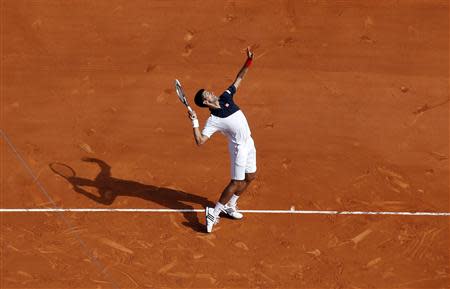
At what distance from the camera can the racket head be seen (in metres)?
11.5

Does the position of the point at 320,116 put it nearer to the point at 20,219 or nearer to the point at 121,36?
the point at 121,36

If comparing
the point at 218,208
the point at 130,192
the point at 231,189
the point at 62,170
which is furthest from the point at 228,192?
the point at 62,170

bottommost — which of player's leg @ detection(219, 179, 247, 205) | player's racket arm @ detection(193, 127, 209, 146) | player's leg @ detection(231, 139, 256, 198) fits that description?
player's leg @ detection(219, 179, 247, 205)

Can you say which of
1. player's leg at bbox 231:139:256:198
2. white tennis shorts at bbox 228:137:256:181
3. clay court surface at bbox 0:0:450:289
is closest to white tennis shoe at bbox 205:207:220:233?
clay court surface at bbox 0:0:450:289

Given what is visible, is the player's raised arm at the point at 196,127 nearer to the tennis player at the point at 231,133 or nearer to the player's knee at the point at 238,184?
the tennis player at the point at 231,133

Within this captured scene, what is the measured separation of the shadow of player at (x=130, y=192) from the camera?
1099cm

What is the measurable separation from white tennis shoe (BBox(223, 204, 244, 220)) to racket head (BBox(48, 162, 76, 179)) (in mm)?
2945

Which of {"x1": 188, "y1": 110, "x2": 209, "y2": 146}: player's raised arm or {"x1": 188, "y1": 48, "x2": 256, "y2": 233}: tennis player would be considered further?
{"x1": 188, "y1": 48, "x2": 256, "y2": 233}: tennis player

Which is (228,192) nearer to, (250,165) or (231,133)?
(250,165)

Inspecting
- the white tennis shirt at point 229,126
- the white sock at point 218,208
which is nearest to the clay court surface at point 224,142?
the white sock at point 218,208

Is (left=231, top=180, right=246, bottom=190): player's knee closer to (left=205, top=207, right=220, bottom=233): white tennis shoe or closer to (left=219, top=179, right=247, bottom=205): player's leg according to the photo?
(left=219, top=179, right=247, bottom=205): player's leg

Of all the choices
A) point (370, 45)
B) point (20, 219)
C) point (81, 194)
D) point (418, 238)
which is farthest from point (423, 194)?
point (20, 219)

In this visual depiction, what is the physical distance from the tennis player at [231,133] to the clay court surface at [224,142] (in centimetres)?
79

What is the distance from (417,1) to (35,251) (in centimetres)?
934
